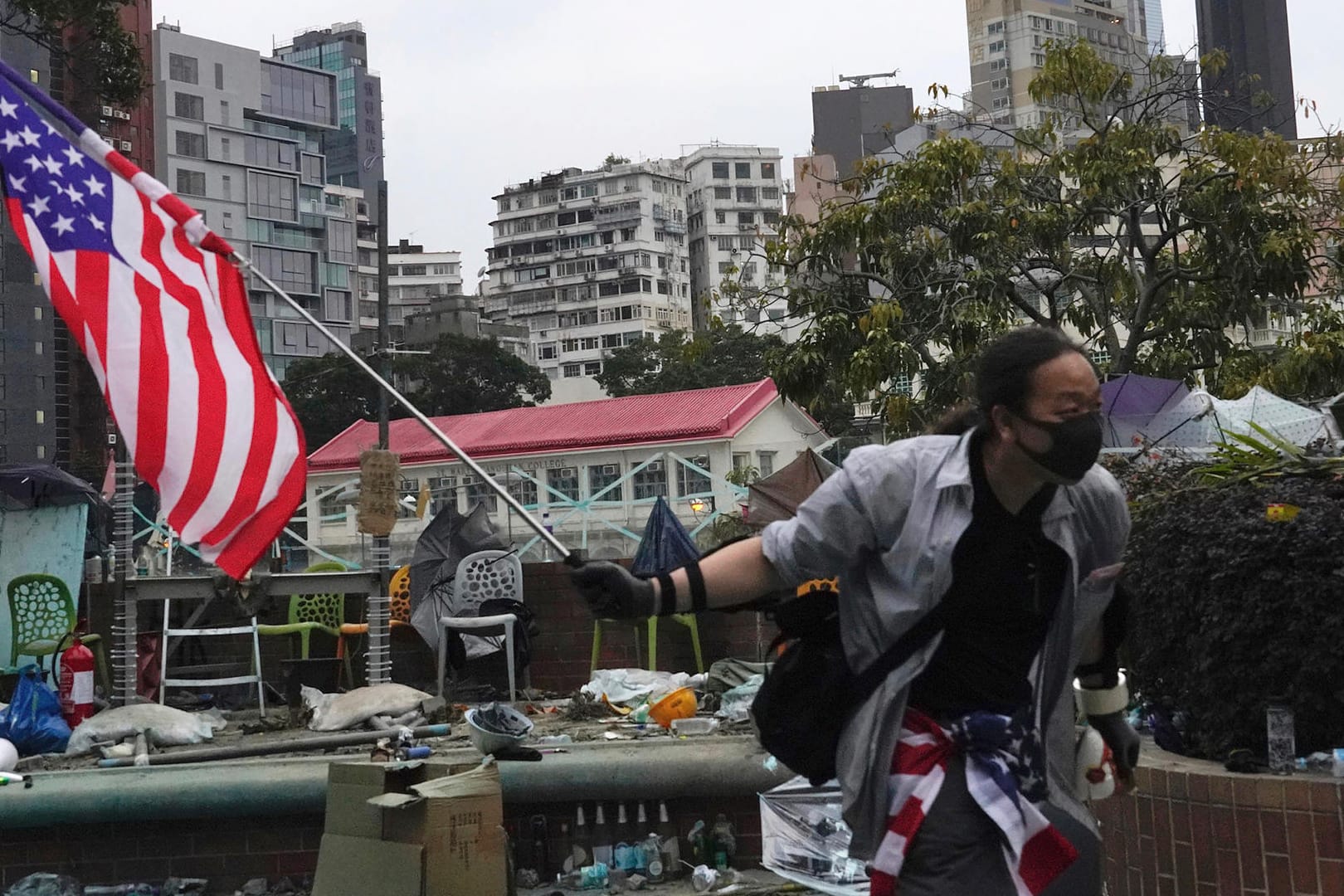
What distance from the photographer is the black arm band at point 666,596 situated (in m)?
3.00

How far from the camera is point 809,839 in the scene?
633 centimetres

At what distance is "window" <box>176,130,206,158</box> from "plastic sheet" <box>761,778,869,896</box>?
83861mm

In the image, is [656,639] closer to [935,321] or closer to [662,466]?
[935,321]

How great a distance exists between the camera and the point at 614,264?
367ft

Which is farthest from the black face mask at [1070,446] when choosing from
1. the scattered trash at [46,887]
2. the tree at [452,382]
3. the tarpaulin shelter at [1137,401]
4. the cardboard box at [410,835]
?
the tree at [452,382]

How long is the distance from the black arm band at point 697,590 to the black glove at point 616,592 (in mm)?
70

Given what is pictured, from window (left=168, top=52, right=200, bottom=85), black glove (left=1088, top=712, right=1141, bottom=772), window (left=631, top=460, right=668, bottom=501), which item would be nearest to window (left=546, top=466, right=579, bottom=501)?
window (left=631, top=460, right=668, bottom=501)

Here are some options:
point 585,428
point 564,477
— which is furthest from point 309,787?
point 564,477

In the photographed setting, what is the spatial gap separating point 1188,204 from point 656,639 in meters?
6.74

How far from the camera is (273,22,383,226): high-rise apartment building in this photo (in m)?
155

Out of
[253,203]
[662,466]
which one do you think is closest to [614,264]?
[253,203]

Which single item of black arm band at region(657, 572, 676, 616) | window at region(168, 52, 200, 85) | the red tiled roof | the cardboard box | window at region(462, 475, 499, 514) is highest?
window at region(168, 52, 200, 85)

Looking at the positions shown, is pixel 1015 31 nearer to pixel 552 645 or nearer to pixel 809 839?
pixel 552 645

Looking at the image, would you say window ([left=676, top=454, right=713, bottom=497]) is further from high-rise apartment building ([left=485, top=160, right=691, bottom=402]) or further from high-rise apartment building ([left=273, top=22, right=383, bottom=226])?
high-rise apartment building ([left=273, top=22, right=383, bottom=226])
